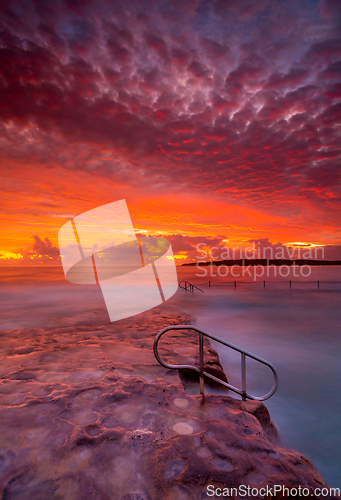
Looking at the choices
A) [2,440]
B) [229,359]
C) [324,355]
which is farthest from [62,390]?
[324,355]

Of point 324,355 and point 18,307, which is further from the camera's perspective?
point 18,307

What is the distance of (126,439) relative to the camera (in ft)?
9.86

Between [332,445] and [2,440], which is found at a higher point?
[2,440]

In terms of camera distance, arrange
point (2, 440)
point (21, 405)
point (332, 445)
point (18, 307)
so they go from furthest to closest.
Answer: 1. point (18, 307)
2. point (332, 445)
3. point (21, 405)
4. point (2, 440)

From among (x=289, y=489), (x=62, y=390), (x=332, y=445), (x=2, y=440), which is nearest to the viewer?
(x=289, y=489)

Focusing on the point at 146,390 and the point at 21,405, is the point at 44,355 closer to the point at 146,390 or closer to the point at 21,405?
the point at 21,405

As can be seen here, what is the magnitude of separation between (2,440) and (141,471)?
189cm

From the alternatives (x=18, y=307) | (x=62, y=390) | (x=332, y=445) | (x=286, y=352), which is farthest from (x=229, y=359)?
(x=18, y=307)

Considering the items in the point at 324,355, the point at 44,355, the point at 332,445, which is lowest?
the point at 324,355

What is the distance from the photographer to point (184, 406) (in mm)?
3758

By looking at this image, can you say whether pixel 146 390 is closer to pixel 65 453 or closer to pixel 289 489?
pixel 65 453

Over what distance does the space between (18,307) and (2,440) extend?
2259 centimetres

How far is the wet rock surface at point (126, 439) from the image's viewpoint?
7.99ft

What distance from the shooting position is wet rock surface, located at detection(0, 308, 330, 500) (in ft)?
7.99
